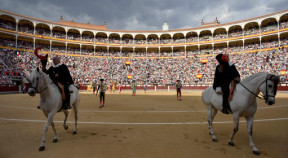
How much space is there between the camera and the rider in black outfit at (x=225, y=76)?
3.55 meters

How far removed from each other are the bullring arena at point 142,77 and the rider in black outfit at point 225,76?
0.98 metres

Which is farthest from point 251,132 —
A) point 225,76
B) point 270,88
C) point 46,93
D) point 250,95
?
point 46,93

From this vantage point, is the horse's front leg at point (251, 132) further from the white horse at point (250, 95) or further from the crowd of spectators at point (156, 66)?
the crowd of spectators at point (156, 66)

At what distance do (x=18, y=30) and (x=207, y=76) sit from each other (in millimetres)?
43835

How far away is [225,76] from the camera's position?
3.74m

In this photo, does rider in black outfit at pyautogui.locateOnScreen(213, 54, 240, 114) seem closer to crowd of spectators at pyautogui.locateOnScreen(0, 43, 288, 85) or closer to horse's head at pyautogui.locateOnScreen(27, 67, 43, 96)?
horse's head at pyautogui.locateOnScreen(27, 67, 43, 96)

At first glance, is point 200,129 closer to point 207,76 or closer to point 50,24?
point 207,76

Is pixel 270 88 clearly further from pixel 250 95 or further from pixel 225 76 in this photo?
pixel 225 76

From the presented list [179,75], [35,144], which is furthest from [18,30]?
[35,144]

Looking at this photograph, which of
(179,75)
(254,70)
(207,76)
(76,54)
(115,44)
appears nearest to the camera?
(254,70)

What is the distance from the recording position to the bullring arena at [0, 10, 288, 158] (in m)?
3.36

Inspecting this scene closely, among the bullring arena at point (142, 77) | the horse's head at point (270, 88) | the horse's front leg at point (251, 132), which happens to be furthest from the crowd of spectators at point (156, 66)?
the horse's front leg at point (251, 132)

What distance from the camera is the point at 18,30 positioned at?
35.0 meters

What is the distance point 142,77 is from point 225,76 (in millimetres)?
33777
